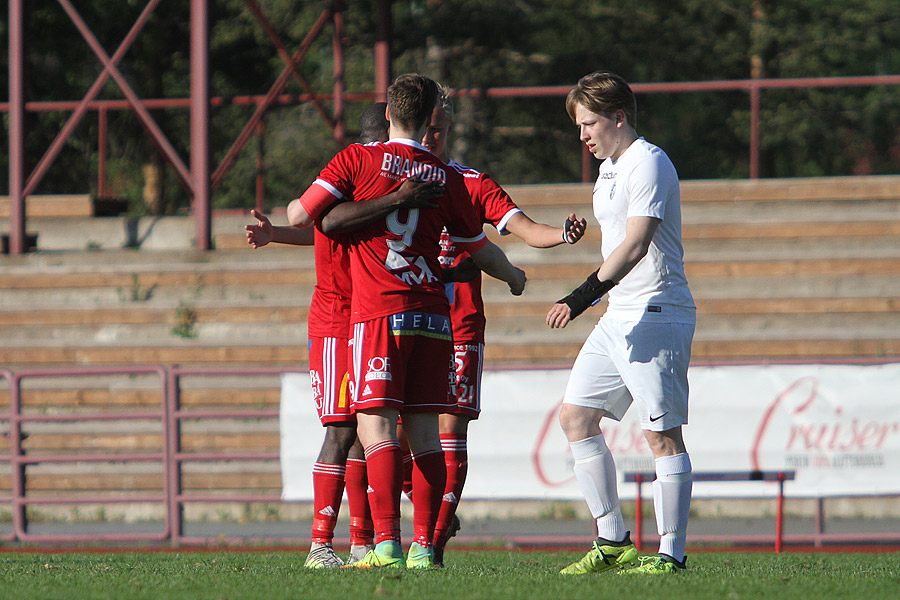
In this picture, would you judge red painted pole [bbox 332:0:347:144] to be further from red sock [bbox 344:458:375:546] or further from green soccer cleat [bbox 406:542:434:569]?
green soccer cleat [bbox 406:542:434:569]

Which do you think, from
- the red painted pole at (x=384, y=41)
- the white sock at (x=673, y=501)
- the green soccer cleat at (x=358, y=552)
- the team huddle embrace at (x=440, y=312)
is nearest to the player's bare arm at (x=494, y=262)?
the team huddle embrace at (x=440, y=312)

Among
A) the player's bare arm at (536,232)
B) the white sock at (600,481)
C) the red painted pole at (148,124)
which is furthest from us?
the red painted pole at (148,124)

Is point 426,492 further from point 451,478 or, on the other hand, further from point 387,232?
point 387,232

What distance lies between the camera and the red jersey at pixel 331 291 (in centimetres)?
537

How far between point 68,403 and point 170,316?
162 centimetres

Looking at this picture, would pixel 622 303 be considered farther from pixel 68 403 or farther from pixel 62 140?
pixel 62 140

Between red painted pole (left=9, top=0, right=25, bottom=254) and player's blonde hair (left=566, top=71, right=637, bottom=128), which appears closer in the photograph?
player's blonde hair (left=566, top=71, right=637, bottom=128)

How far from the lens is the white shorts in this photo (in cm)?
500

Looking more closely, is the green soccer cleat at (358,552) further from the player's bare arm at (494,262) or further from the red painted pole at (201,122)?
the red painted pole at (201,122)

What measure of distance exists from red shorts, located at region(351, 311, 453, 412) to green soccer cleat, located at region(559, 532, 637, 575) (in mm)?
895

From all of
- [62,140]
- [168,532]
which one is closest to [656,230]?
[168,532]

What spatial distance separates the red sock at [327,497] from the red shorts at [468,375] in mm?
730

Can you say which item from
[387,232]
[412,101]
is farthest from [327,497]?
[412,101]

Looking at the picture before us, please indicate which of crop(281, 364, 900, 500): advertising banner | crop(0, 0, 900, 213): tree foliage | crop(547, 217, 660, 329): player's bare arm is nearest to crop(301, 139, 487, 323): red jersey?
crop(547, 217, 660, 329): player's bare arm
